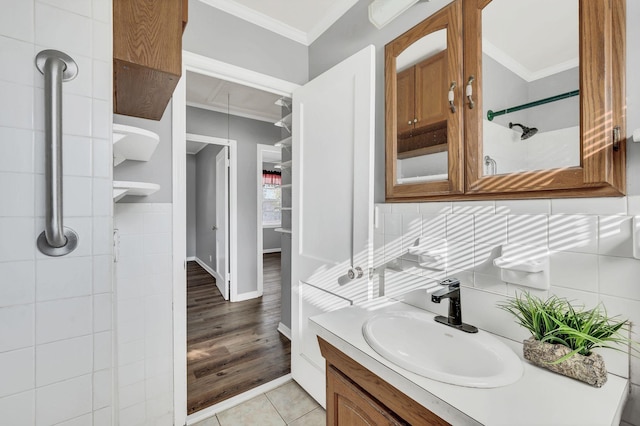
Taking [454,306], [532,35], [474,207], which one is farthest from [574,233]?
[532,35]

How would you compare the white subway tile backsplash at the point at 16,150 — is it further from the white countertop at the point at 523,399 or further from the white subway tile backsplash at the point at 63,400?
the white countertop at the point at 523,399

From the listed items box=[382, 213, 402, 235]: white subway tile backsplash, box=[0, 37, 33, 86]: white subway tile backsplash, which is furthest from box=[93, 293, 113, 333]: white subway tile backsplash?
box=[382, 213, 402, 235]: white subway tile backsplash

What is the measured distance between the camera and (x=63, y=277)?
0.75 meters

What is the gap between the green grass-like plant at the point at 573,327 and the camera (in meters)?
0.71

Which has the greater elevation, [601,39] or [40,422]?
[601,39]

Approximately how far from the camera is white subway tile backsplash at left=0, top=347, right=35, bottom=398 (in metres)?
0.69

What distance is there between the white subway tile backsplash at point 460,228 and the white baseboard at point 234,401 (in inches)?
61.5

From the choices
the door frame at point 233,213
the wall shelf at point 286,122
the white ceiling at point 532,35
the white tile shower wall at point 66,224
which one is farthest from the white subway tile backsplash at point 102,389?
the door frame at point 233,213

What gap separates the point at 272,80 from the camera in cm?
189

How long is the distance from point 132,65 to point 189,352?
2.21 meters

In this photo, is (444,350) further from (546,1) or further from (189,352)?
(189,352)

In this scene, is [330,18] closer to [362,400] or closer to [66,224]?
[66,224]

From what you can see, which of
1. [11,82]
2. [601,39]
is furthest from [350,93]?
[11,82]

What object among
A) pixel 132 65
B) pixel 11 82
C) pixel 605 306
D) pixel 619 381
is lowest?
pixel 619 381
